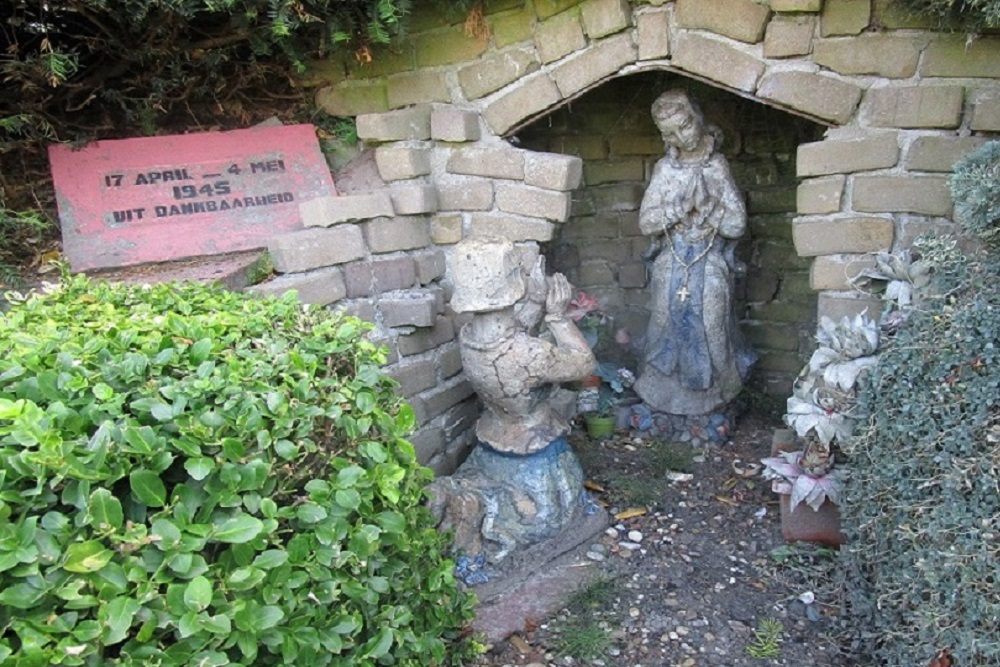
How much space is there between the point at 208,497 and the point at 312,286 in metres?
1.69

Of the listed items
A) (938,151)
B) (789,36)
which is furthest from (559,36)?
(938,151)

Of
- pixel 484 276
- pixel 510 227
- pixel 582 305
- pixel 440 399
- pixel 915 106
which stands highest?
pixel 915 106

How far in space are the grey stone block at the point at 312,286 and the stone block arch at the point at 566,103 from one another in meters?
0.01

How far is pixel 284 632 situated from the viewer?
1570 mm

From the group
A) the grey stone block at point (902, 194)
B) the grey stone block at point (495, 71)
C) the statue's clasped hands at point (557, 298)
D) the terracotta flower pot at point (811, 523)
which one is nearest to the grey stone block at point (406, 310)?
the statue's clasped hands at point (557, 298)

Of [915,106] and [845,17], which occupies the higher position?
[845,17]

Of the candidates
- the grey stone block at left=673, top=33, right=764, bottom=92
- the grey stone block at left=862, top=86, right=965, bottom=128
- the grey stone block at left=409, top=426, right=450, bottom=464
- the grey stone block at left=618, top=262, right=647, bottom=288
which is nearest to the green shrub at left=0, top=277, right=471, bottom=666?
the grey stone block at left=409, top=426, right=450, bottom=464

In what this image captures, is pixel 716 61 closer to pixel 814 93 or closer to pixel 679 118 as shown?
pixel 814 93

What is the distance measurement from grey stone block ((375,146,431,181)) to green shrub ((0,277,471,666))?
1.47 m

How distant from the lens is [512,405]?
3.08m

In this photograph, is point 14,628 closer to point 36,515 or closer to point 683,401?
point 36,515

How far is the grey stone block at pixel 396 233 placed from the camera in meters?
3.37

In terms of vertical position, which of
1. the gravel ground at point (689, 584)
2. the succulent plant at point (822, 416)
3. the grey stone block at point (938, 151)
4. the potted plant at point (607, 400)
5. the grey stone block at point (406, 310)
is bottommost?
the gravel ground at point (689, 584)

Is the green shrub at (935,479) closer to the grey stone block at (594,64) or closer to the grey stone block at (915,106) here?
the grey stone block at (915,106)
